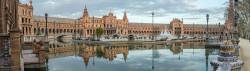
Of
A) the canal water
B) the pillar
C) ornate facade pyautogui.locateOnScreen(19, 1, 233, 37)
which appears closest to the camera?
the pillar

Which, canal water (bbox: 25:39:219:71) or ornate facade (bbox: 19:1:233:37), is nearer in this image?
canal water (bbox: 25:39:219:71)

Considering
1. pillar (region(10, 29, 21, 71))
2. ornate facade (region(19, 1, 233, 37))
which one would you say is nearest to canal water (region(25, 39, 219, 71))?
pillar (region(10, 29, 21, 71))

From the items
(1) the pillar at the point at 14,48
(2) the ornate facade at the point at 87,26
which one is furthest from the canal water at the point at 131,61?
(2) the ornate facade at the point at 87,26

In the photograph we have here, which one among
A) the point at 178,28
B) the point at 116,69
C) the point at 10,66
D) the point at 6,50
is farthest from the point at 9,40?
the point at 178,28

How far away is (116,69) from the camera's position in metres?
13.1

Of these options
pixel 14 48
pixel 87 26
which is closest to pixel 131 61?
pixel 14 48

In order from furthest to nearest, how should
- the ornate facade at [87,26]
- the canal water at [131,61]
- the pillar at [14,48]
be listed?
the ornate facade at [87,26] < the canal water at [131,61] < the pillar at [14,48]

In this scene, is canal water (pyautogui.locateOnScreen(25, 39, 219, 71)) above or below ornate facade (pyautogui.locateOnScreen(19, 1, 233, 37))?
below

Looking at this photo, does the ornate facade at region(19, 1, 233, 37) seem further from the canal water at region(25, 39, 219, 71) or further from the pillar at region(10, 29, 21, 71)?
the pillar at region(10, 29, 21, 71)

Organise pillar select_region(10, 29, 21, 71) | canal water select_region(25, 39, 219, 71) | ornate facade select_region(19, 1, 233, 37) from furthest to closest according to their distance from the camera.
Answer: ornate facade select_region(19, 1, 233, 37)
canal water select_region(25, 39, 219, 71)
pillar select_region(10, 29, 21, 71)

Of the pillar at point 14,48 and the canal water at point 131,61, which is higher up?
the pillar at point 14,48

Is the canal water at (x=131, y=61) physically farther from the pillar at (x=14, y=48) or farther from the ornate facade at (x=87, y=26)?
the ornate facade at (x=87, y=26)

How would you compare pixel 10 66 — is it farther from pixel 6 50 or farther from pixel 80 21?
pixel 80 21

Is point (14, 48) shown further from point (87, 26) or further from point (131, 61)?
point (87, 26)
